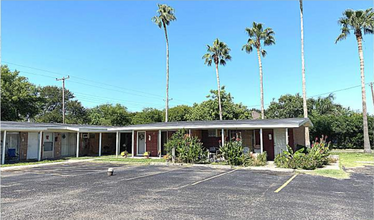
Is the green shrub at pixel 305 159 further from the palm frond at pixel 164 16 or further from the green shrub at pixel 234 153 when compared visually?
the palm frond at pixel 164 16

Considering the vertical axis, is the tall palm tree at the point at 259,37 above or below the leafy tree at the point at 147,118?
above

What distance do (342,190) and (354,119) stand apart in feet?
71.4

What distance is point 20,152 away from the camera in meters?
17.3

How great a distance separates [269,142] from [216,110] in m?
15.9

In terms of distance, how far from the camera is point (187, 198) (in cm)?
643

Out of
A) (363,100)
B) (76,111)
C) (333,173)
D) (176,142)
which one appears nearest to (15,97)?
(76,111)

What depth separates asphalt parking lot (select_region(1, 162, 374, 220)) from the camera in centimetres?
515

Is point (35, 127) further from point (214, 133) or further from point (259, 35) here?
point (259, 35)

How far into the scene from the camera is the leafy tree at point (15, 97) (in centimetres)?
3103

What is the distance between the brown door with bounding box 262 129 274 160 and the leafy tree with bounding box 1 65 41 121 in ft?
101

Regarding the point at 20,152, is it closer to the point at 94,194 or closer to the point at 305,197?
the point at 94,194

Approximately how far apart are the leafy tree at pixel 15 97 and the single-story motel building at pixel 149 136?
15613mm

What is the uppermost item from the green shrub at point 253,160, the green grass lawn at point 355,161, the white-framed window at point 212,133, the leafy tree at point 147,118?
the leafy tree at point 147,118

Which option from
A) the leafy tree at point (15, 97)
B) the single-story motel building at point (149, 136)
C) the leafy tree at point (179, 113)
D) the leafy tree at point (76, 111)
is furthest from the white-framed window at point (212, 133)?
the leafy tree at point (76, 111)
